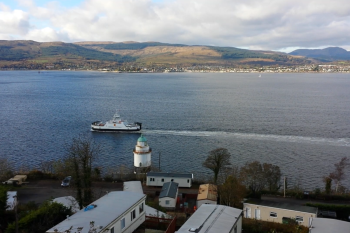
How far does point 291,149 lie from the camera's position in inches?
1265

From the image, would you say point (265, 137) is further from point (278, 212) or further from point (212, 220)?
point (212, 220)

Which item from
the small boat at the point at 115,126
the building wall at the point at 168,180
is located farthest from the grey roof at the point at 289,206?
the small boat at the point at 115,126

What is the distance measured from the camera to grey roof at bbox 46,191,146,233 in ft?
29.5

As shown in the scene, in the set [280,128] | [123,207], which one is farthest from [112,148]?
[123,207]

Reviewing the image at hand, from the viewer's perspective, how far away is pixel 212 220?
9.81m

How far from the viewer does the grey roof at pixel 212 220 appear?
9.20 m

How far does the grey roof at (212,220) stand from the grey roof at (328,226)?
2437mm

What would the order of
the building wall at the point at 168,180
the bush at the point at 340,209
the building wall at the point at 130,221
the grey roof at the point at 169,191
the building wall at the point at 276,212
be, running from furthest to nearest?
the building wall at the point at 168,180
the grey roof at the point at 169,191
the bush at the point at 340,209
the building wall at the point at 276,212
the building wall at the point at 130,221

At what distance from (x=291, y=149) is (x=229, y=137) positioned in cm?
717

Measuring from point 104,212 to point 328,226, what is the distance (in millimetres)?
7243

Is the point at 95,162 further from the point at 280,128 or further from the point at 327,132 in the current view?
the point at 327,132

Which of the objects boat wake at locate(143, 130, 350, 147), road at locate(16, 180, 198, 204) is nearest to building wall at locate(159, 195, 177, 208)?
road at locate(16, 180, 198, 204)

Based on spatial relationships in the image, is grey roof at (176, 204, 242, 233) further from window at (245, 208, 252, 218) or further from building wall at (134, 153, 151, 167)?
building wall at (134, 153, 151, 167)

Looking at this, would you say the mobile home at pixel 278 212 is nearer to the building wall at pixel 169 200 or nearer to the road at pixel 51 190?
the building wall at pixel 169 200
